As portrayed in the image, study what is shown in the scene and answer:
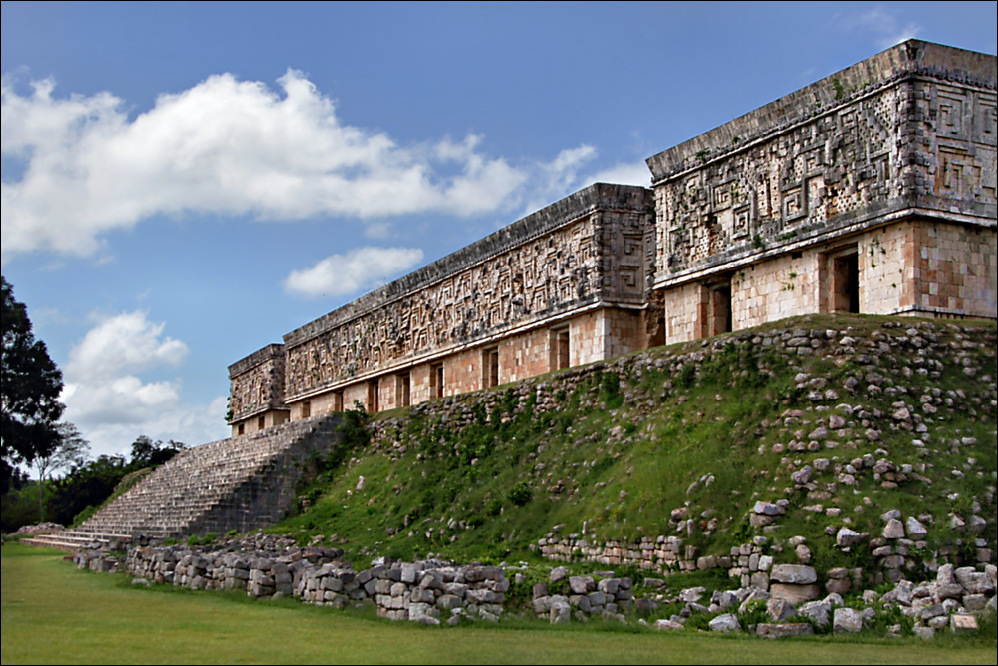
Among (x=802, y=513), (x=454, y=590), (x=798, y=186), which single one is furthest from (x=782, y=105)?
(x=454, y=590)

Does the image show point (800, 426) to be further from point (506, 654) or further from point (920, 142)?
point (506, 654)

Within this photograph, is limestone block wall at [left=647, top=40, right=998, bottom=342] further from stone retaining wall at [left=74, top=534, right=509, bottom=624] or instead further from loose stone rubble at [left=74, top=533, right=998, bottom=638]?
stone retaining wall at [left=74, top=534, right=509, bottom=624]

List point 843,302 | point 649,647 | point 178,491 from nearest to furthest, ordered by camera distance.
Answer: point 649,647 → point 843,302 → point 178,491

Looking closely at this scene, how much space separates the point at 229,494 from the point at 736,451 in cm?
1209

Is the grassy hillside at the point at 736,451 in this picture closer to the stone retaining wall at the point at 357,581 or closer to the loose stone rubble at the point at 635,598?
the loose stone rubble at the point at 635,598

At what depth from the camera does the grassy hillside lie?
10.1 metres

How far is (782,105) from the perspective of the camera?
15.3 m

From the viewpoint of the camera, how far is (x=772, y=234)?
1530 cm

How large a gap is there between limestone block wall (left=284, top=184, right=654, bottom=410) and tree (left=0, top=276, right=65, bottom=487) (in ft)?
27.7

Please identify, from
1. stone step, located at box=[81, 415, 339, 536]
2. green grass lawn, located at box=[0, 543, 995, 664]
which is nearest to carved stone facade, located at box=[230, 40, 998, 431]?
stone step, located at box=[81, 415, 339, 536]

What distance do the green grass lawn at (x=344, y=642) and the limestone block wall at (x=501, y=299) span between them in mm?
10922

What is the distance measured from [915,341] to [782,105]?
16.1ft

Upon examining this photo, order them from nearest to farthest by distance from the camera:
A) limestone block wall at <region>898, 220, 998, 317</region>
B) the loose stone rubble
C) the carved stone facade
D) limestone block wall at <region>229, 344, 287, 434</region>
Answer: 1. the loose stone rubble
2. limestone block wall at <region>898, 220, 998, 317</region>
3. the carved stone facade
4. limestone block wall at <region>229, 344, 287, 434</region>

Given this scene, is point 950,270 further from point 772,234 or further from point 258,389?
point 258,389
